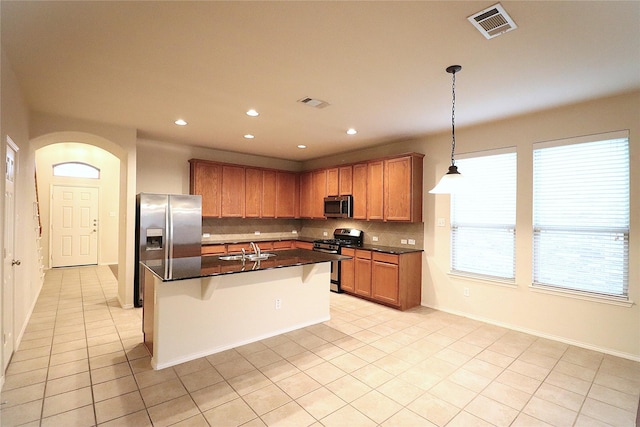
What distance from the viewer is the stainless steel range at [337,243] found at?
5703 millimetres

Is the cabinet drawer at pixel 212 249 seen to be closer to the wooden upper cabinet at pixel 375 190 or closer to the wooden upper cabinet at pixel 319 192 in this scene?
the wooden upper cabinet at pixel 319 192

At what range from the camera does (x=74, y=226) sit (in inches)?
309

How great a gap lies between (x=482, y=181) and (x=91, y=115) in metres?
5.24

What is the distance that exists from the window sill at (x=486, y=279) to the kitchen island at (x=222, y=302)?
2.00m

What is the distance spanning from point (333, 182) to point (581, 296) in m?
4.15

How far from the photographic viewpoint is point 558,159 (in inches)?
143

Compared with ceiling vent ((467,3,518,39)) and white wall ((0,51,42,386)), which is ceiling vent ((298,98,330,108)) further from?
white wall ((0,51,42,386))

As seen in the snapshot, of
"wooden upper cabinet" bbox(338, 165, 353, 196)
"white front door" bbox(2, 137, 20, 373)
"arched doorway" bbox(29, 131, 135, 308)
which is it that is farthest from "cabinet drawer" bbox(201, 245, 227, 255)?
"white front door" bbox(2, 137, 20, 373)

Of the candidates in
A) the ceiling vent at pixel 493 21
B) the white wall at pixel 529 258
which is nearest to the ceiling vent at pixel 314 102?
the ceiling vent at pixel 493 21

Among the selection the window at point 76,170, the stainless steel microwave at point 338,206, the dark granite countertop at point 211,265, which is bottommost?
the dark granite countertop at point 211,265

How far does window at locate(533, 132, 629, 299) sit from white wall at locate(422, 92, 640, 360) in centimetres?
8

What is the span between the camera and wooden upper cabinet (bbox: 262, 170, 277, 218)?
6.59 metres

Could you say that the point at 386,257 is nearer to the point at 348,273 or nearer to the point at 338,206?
the point at 348,273

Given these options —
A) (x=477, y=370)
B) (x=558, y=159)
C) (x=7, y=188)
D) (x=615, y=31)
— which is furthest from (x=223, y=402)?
(x=558, y=159)
